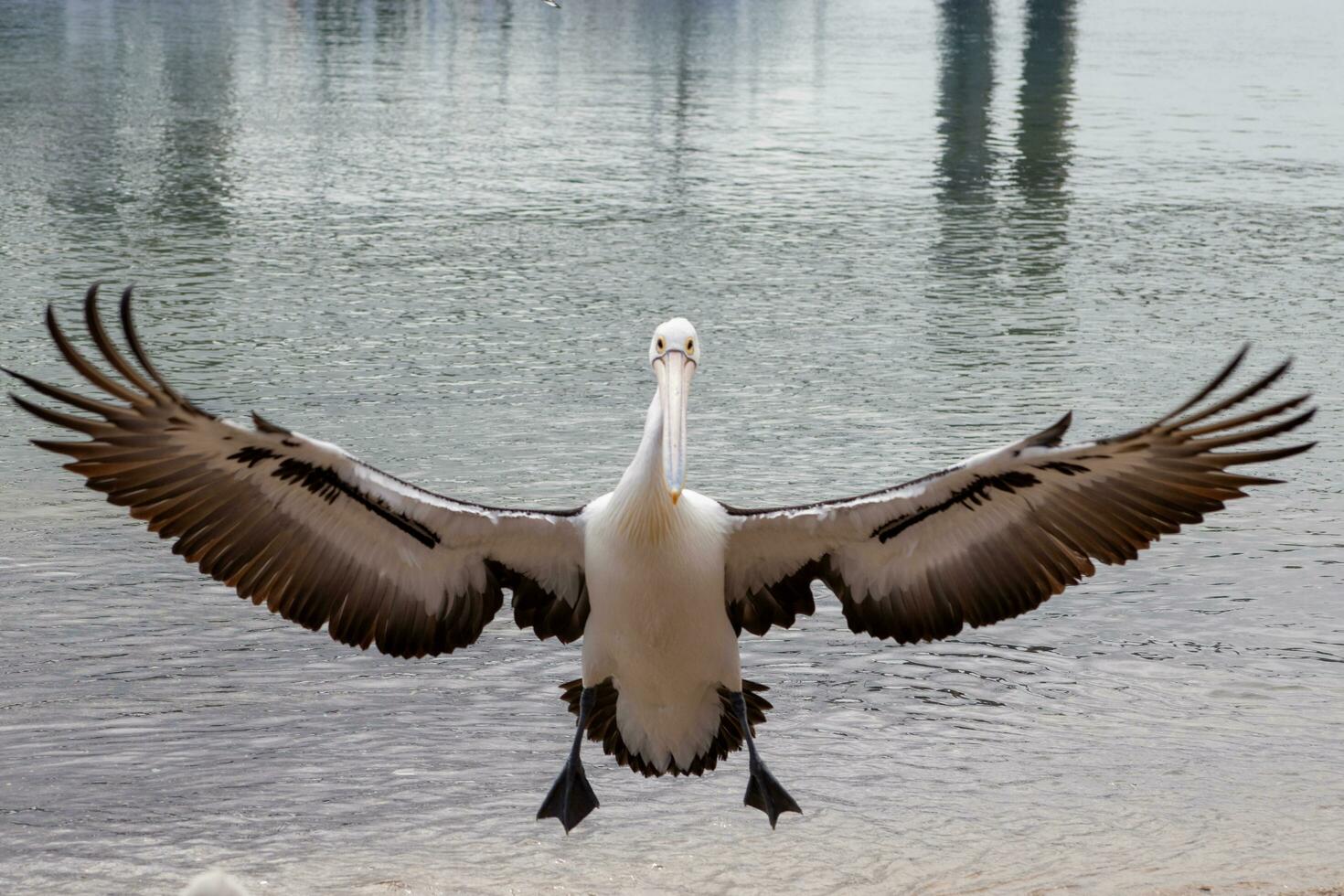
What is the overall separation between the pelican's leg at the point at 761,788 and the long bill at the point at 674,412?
0.94 m

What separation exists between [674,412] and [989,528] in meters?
1.23

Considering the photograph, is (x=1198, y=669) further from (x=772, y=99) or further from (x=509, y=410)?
(x=772, y=99)

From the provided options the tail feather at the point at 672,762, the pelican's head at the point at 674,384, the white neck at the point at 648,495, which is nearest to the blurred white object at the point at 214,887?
the pelican's head at the point at 674,384

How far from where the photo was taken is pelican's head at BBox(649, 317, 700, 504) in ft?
18.4

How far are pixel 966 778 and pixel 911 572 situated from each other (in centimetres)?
104

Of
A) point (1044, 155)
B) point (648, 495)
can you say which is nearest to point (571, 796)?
point (648, 495)

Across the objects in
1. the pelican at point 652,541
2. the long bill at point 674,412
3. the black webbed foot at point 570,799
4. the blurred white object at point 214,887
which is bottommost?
the black webbed foot at point 570,799

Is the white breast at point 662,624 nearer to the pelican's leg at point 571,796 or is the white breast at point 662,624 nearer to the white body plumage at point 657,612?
the white body plumage at point 657,612

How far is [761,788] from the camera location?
6.41m

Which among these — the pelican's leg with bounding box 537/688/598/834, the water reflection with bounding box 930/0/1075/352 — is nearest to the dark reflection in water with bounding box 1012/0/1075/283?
the water reflection with bounding box 930/0/1075/352

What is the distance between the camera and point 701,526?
20.3 ft

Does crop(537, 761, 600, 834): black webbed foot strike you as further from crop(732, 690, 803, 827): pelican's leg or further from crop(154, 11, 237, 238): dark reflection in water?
crop(154, 11, 237, 238): dark reflection in water

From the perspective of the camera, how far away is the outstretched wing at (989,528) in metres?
5.88

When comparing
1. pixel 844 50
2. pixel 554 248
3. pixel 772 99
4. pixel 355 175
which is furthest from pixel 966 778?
pixel 844 50
